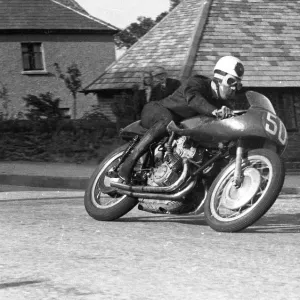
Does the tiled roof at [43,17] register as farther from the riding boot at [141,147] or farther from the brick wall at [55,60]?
the riding boot at [141,147]

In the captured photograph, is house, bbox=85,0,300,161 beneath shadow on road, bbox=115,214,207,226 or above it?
beneath

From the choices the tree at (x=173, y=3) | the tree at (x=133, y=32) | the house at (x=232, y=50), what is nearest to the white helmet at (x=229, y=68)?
the house at (x=232, y=50)

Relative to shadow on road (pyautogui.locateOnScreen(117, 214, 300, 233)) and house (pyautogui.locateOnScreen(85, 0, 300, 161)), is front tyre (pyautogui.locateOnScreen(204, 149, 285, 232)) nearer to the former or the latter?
shadow on road (pyautogui.locateOnScreen(117, 214, 300, 233))

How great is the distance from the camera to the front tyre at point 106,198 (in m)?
9.37

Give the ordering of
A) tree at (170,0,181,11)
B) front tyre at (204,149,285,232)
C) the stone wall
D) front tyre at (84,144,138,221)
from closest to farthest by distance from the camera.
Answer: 1. front tyre at (204,149,285,232)
2. front tyre at (84,144,138,221)
3. the stone wall
4. tree at (170,0,181,11)

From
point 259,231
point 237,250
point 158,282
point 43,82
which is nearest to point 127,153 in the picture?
point 259,231

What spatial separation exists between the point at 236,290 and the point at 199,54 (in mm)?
28403

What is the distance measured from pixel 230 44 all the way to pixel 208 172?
25691 millimetres

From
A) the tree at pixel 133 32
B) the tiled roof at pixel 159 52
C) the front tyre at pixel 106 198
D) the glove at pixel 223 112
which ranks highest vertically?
the glove at pixel 223 112

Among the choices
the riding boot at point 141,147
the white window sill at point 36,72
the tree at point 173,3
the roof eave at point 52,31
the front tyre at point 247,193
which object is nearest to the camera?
the front tyre at point 247,193

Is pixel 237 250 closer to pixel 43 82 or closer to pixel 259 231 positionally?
pixel 259 231

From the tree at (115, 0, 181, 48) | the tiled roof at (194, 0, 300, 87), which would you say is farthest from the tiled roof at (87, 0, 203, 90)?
the tree at (115, 0, 181, 48)

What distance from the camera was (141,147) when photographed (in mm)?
9180

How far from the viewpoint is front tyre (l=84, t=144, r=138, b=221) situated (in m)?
9.37
